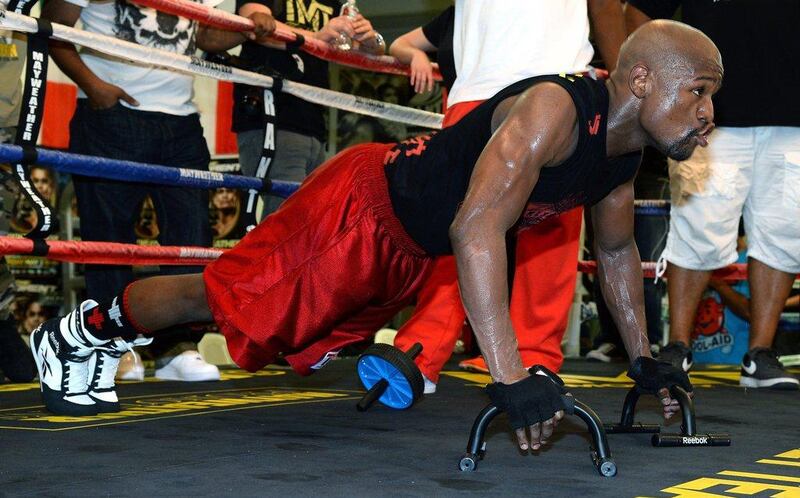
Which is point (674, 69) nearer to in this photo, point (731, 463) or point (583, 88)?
point (583, 88)

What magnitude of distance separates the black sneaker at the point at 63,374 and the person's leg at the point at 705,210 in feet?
5.36

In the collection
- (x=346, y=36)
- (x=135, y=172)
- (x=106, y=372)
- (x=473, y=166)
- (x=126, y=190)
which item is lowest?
(x=106, y=372)

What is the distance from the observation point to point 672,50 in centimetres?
166

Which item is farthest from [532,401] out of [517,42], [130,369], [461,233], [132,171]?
[130,369]

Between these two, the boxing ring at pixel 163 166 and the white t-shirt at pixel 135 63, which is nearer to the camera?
the boxing ring at pixel 163 166

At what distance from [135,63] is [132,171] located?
0.45m

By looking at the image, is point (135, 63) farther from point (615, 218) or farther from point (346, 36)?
point (615, 218)

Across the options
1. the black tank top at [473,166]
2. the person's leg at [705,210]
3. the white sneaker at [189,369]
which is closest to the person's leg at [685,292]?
the person's leg at [705,210]

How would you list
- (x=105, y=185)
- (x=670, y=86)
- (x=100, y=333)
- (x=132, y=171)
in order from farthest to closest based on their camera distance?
(x=105, y=185)
(x=132, y=171)
(x=100, y=333)
(x=670, y=86)

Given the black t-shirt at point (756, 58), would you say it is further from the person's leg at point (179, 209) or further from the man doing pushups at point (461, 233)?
the person's leg at point (179, 209)

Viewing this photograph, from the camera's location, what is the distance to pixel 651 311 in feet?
12.9

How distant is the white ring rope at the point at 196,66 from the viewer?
2.46 m

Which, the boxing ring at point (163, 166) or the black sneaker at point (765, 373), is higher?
the boxing ring at point (163, 166)

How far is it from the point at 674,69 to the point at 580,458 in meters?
0.66
